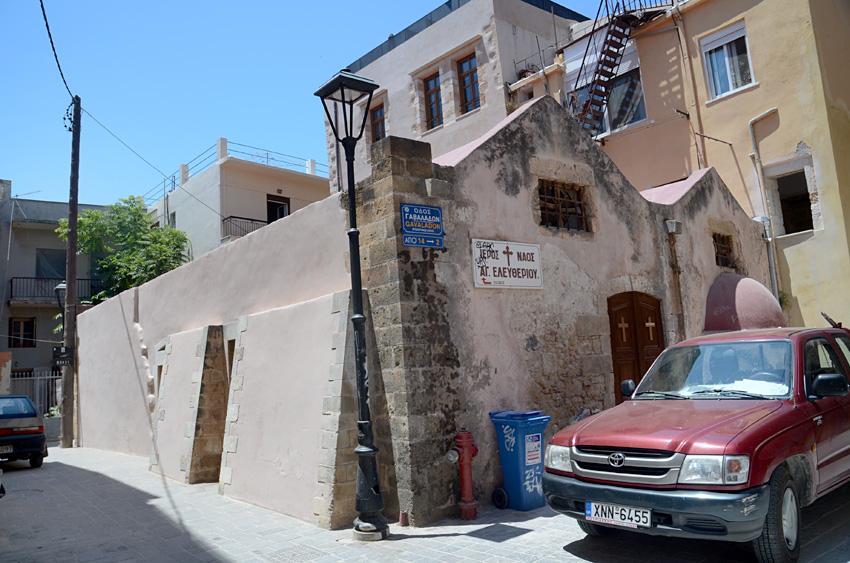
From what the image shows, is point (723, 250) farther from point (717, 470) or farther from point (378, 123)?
point (378, 123)

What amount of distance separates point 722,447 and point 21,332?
88.9 feet

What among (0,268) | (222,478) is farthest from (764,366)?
(0,268)

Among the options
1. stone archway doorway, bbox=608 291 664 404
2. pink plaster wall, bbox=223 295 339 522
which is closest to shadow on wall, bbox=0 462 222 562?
pink plaster wall, bbox=223 295 339 522

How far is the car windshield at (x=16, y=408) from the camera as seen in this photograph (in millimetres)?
11609

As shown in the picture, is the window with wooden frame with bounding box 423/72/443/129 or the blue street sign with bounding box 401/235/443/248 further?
the window with wooden frame with bounding box 423/72/443/129

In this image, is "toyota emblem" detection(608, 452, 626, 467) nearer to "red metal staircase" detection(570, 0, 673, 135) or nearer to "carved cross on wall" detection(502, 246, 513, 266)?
"carved cross on wall" detection(502, 246, 513, 266)

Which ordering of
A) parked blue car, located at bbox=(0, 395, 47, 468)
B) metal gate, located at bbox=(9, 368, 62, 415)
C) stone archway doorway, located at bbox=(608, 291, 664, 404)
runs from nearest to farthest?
stone archway doorway, located at bbox=(608, 291, 664, 404) < parked blue car, located at bbox=(0, 395, 47, 468) < metal gate, located at bbox=(9, 368, 62, 415)

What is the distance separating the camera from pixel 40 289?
79.6ft

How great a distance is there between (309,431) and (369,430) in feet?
3.87

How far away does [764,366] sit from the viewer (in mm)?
4863

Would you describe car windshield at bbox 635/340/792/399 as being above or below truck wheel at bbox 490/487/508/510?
above

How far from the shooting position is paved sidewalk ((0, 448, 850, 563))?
4.56m

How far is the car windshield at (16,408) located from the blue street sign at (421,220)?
9.73m

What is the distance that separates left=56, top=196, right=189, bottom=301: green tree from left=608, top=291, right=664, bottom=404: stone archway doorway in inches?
729
